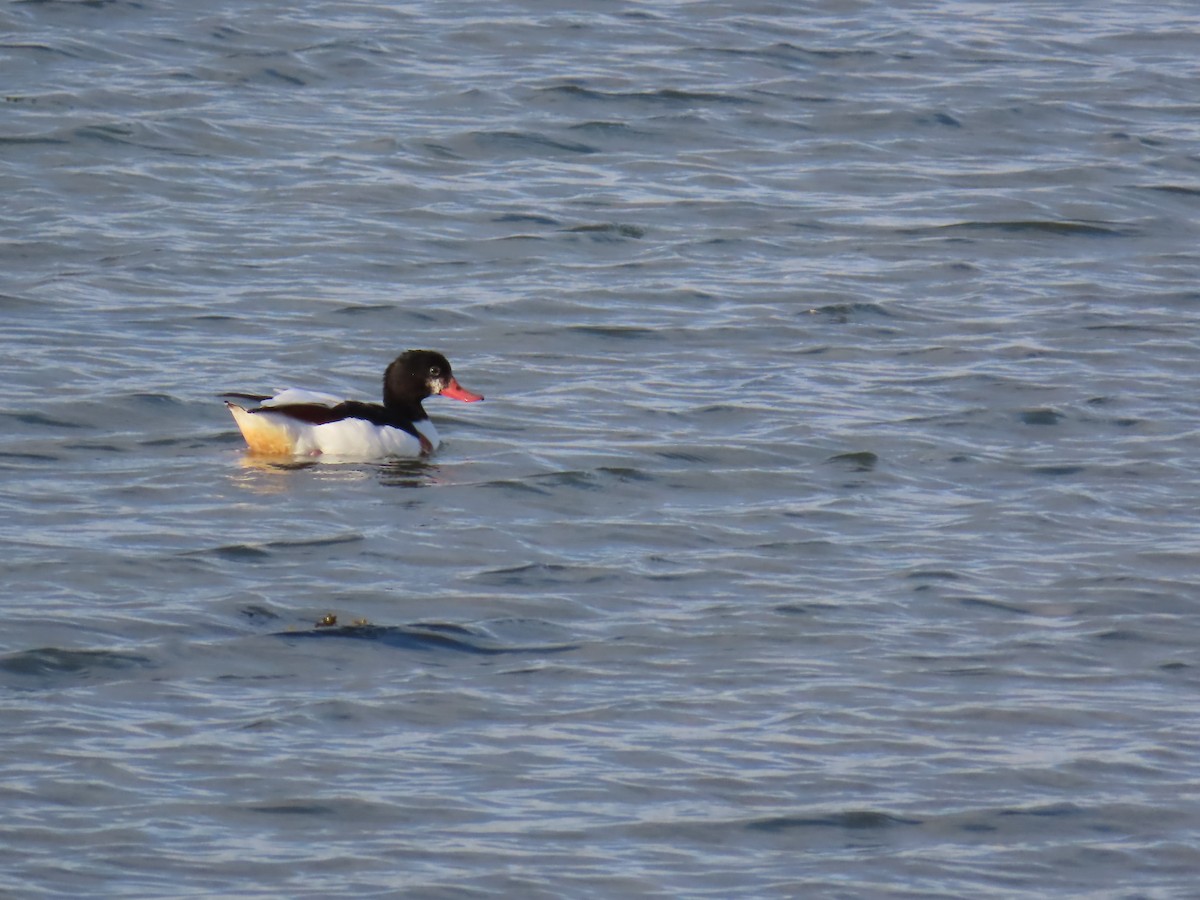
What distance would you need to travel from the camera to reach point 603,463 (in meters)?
11.2

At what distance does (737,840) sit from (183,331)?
7267 mm

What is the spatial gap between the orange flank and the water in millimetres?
111

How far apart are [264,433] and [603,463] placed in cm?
159

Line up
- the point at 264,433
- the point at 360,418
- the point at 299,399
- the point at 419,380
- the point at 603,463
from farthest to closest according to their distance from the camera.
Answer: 1. the point at 419,380
2. the point at 360,418
3. the point at 299,399
4. the point at 264,433
5. the point at 603,463

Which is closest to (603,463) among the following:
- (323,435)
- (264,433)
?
(323,435)

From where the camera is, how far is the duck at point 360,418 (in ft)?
37.2

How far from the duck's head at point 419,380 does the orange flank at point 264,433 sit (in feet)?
2.88

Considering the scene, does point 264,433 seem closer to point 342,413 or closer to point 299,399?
point 299,399

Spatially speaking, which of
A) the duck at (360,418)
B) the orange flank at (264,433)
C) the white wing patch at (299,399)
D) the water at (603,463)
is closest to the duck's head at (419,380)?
the duck at (360,418)

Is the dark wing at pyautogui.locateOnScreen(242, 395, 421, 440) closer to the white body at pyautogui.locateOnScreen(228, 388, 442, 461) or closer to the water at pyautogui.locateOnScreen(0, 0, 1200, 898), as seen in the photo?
the white body at pyautogui.locateOnScreen(228, 388, 442, 461)

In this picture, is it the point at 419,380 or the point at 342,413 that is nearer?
the point at 342,413

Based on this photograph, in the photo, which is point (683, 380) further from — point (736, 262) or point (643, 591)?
point (643, 591)

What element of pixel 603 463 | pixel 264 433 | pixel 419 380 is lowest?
pixel 603 463

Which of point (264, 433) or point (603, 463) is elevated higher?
point (264, 433)
